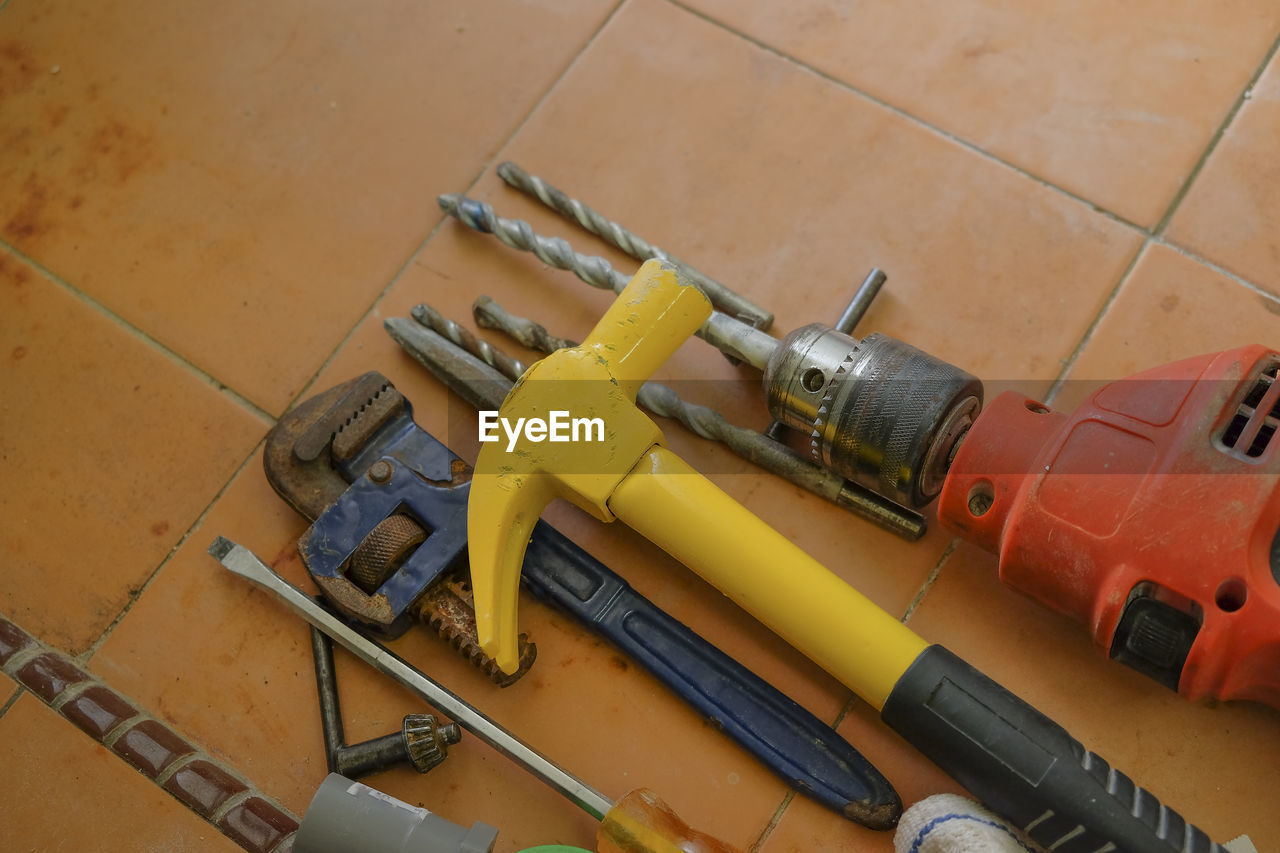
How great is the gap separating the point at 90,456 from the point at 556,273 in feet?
1.99

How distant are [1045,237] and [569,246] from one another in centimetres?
58

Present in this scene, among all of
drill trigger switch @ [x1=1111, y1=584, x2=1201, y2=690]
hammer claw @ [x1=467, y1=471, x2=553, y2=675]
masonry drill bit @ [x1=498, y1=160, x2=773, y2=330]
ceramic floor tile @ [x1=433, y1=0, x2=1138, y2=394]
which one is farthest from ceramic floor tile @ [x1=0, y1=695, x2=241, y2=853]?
drill trigger switch @ [x1=1111, y1=584, x2=1201, y2=690]

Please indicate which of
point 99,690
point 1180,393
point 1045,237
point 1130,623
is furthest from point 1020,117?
point 99,690

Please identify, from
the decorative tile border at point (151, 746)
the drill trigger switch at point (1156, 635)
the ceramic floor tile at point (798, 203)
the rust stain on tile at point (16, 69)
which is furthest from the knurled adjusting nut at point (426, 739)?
the rust stain on tile at point (16, 69)

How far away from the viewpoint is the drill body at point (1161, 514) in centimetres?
82

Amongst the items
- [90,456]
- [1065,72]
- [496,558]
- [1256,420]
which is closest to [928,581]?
[1256,420]

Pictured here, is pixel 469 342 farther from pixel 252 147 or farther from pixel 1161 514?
pixel 1161 514

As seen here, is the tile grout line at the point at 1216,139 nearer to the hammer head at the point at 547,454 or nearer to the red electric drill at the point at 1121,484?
the red electric drill at the point at 1121,484

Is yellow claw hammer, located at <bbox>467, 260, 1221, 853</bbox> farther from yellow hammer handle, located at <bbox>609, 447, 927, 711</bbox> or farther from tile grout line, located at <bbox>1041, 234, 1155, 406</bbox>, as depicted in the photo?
tile grout line, located at <bbox>1041, 234, 1155, 406</bbox>

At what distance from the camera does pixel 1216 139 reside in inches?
47.4

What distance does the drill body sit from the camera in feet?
2.68

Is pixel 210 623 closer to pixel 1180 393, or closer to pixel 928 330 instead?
pixel 928 330
